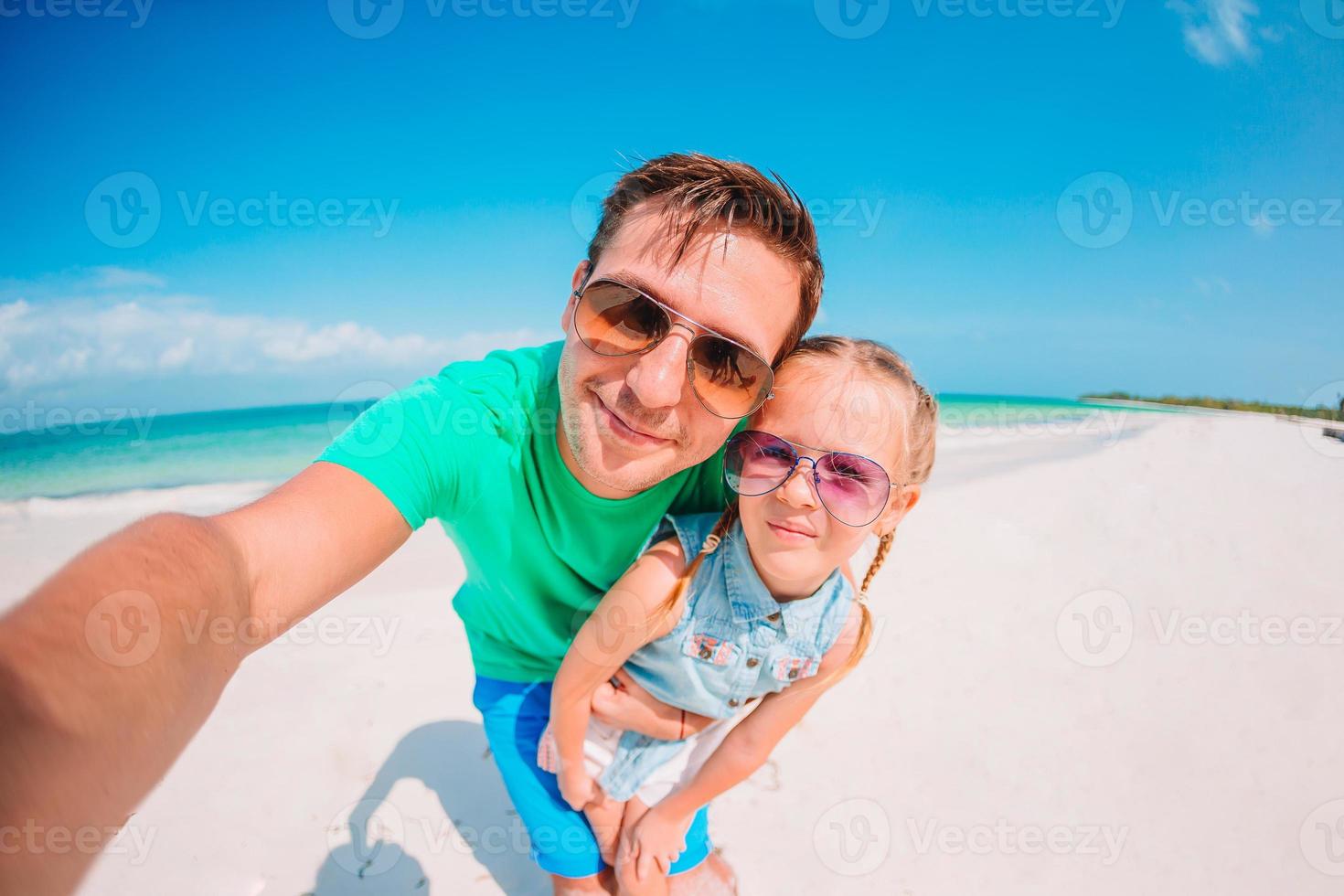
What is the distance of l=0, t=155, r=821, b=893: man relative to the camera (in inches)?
37.6

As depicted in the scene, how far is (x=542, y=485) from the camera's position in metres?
2.01

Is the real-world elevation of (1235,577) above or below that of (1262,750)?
above

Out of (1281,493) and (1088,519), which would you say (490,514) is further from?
(1281,493)

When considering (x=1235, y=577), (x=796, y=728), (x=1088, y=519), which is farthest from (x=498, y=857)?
(x=1088, y=519)

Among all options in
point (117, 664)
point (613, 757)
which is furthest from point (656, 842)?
point (117, 664)

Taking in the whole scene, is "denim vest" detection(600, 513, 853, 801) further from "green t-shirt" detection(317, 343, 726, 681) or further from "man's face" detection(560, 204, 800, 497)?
"man's face" detection(560, 204, 800, 497)

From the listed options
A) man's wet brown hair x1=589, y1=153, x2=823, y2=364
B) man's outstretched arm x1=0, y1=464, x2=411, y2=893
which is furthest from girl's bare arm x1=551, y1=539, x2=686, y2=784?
man's outstretched arm x1=0, y1=464, x2=411, y2=893

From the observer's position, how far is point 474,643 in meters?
2.46

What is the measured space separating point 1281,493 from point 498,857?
32.4ft

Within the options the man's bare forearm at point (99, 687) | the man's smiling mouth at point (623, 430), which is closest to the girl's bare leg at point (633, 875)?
the man's smiling mouth at point (623, 430)

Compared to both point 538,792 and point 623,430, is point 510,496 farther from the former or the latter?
point 538,792

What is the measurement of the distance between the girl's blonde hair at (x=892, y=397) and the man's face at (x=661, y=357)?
14cm

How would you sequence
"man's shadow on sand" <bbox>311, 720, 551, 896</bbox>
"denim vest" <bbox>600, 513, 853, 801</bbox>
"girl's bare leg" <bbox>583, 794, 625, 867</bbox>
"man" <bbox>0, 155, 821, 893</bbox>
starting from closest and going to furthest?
"man" <bbox>0, 155, 821, 893</bbox>
"denim vest" <bbox>600, 513, 853, 801</bbox>
"girl's bare leg" <bbox>583, 794, 625, 867</bbox>
"man's shadow on sand" <bbox>311, 720, 551, 896</bbox>

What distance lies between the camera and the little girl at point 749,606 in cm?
179
